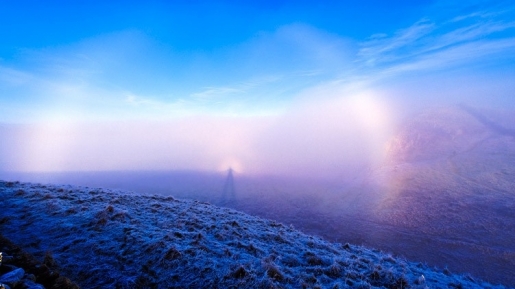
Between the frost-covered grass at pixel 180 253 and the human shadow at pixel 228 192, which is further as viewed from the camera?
the human shadow at pixel 228 192

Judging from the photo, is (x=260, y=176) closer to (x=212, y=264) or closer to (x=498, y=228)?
(x=498, y=228)

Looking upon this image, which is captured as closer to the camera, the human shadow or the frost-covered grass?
the frost-covered grass

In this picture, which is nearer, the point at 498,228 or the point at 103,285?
the point at 103,285

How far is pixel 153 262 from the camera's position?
9.09 meters

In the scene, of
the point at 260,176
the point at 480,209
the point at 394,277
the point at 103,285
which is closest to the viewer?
the point at 103,285

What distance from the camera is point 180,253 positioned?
9.52 m

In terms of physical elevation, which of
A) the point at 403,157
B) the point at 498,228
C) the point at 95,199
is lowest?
the point at 498,228

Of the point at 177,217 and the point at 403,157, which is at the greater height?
the point at 403,157

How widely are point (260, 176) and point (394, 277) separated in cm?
4424

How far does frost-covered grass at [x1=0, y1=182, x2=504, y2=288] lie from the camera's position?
27.5 ft

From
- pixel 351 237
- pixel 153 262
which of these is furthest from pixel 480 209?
pixel 153 262

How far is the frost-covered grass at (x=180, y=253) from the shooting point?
8.39 m

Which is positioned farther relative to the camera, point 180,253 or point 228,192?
point 228,192

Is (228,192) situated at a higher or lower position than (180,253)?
lower
